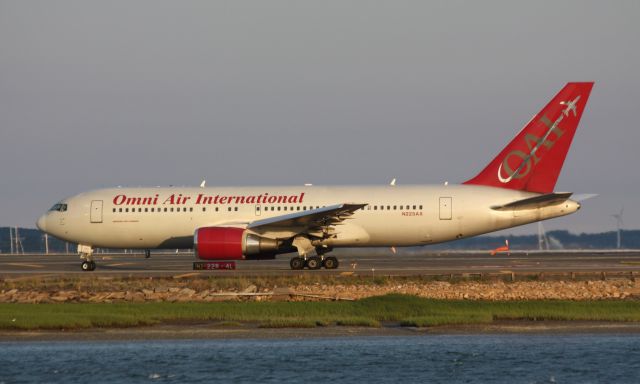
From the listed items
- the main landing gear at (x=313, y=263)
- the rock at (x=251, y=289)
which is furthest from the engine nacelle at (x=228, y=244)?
the rock at (x=251, y=289)

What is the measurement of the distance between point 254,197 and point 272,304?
16.2 meters

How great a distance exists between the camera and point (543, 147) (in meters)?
46.0

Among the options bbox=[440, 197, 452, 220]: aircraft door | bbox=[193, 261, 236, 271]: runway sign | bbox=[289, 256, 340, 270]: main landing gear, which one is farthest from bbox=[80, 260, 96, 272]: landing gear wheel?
bbox=[440, 197, 452, 220]: aircraft door

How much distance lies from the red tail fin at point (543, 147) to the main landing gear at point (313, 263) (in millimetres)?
8028

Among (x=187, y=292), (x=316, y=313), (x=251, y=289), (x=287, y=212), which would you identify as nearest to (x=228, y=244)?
(x=287, y=212)

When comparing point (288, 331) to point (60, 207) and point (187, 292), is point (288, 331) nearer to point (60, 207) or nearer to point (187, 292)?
point (187, 292)

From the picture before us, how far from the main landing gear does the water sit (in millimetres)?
19813

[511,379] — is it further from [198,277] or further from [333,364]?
[198,277]

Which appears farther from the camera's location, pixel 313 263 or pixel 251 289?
pixel 313 263

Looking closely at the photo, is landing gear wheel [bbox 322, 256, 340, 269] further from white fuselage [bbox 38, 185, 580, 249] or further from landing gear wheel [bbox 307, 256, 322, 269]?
white fuselage [bbox 38, 185, 580, 249]

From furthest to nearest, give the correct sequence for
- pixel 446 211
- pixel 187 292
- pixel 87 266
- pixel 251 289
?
pixel 87 266, pixel 446 211, pixel 251 289, pixel 187 292

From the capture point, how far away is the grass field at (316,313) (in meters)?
27.9

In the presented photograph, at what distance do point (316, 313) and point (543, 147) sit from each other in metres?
19.9

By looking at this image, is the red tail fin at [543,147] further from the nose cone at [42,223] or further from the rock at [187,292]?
the nose cone at [42,223]
